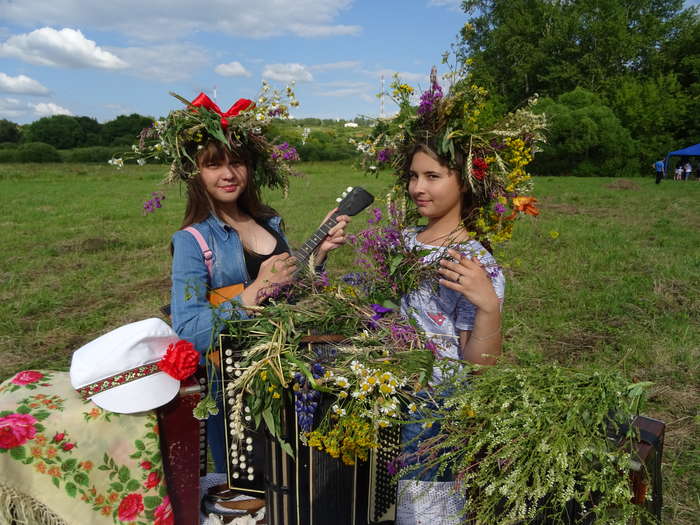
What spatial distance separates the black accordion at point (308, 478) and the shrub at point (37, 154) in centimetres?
5830

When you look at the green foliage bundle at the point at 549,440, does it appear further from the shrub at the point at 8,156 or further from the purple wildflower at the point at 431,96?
the shrub at the point at 8,156

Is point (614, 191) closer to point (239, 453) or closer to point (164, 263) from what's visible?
point (164, 263)

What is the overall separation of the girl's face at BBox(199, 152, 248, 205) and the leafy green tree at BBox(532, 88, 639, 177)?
38.4m

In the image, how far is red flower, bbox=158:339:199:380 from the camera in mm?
2006

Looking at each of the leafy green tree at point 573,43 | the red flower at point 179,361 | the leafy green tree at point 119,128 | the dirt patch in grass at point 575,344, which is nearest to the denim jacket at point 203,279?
the red flower at point 179,361

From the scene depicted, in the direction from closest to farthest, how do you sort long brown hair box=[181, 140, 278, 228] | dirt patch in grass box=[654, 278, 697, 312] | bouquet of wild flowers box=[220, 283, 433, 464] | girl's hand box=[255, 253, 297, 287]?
bouquet of wild flowers box=[220, 283, 433, 464] → girl's hand box=[255, 253, 297, 287] → long brown hair box=[181, 140, 278, 228] → dirt patch in grass box=[654, 278, 697, 312]

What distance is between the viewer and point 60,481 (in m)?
1.90

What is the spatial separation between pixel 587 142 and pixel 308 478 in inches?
1630

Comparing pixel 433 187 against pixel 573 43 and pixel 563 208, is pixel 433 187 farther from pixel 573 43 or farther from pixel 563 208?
pixel 573 43

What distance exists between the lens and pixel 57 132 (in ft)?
220

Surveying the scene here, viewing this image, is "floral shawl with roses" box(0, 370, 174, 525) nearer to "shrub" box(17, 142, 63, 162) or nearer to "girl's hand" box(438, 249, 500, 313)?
"girl's hand" box(438, 249, 500, 313)

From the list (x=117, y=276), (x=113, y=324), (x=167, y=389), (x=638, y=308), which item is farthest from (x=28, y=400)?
(x=117, y=276)

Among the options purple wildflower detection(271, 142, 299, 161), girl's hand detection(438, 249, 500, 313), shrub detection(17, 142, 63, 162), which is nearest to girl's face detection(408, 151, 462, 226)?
girl's hand detection(438, 249, 500, 313)

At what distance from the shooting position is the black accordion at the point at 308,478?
2.07m
